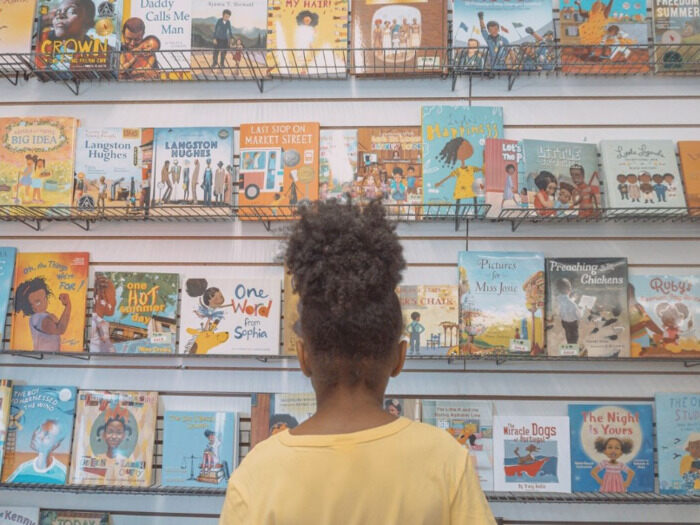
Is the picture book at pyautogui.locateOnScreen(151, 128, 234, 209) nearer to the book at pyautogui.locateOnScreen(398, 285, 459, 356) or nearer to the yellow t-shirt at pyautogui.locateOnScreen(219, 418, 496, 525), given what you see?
the book at pyautogui.locateOnScreen(398, 285, 459, 356)

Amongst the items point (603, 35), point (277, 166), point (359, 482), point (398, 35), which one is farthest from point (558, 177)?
point (359, 482)

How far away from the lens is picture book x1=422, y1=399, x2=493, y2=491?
2.46 metres

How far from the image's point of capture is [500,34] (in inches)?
104

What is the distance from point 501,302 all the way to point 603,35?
133 centimetres

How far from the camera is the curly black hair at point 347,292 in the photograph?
3.55 ft

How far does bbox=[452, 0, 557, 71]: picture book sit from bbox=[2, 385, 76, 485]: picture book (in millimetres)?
2458

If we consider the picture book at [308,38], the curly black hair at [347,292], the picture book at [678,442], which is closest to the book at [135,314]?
the picture book at [308,38]

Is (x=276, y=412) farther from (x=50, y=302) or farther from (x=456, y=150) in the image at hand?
(x=456, y=150)

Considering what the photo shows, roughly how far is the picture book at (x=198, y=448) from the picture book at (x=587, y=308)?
4.87 feet

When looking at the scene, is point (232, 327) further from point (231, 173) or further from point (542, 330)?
point (542, 330)

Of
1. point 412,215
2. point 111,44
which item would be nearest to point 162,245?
point 111,44

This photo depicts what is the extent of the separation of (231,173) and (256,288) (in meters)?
0.56

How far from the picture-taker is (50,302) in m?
2.67

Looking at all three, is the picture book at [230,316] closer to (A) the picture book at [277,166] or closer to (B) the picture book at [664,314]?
(A) the picture book at [277,166]
